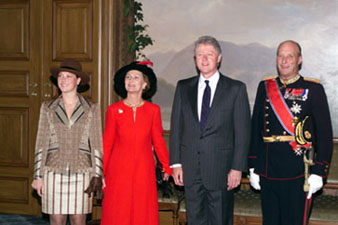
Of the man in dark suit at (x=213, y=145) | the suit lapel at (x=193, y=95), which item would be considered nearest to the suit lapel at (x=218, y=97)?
the man in dark suit at (x=213, y=145)

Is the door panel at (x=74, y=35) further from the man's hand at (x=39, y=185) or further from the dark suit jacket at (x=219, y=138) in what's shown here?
the dark suit jacket at (x=219, y=138)

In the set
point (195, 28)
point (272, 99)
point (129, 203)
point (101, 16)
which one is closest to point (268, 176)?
point (272, 99)

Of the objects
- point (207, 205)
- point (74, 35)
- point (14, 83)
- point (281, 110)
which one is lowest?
point (207, 205)

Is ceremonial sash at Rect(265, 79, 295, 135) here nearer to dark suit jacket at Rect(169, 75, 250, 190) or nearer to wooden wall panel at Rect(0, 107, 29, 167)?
dark suit jacket at Rect(169, 75, 250, 190)

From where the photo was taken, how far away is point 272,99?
3.00 m

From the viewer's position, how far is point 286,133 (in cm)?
292

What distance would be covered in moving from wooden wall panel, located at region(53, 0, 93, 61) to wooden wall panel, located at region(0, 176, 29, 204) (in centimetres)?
150

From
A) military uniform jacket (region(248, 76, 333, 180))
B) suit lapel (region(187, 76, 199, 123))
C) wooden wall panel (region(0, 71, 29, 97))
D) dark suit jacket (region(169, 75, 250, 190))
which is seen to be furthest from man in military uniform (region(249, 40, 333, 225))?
wooden wall panel (region(0, 71, 29, 97))

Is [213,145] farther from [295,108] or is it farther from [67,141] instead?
[67,141]

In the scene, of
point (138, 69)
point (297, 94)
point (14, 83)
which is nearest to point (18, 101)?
point (14, 83)

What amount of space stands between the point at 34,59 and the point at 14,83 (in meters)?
0.38

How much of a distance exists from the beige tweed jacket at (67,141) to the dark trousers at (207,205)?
69cm

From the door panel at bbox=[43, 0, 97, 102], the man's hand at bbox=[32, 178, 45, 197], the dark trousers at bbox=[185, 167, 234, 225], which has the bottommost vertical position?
the dark trousers at bbox=[185, 167, 234, 225]

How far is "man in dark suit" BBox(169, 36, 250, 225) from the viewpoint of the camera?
2.89 m
